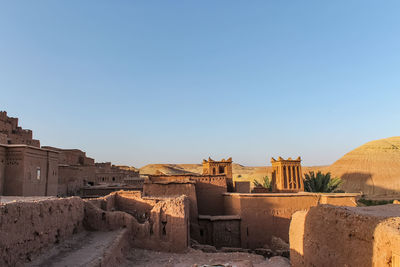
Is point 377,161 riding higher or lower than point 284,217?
higher

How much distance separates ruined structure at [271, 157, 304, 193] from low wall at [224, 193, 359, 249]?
5.83m

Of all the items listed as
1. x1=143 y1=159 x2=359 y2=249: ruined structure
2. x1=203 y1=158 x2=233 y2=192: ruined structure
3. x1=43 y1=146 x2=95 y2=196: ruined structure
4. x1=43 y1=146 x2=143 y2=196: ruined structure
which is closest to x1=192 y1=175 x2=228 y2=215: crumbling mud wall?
x1=143 y1=159 x2=359 y2=249: ruined structure

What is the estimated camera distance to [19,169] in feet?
40.0

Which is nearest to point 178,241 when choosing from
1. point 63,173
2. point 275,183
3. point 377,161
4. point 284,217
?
point 284,217

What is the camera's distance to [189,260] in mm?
9805

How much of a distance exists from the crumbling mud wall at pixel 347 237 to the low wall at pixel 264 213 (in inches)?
285

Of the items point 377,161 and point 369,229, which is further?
point 377,161

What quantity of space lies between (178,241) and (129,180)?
17.7 m

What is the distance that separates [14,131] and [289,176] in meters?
19.6

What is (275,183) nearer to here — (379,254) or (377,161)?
(379,254)

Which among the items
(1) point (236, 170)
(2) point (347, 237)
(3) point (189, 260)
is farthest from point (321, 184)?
(1) point (236, 170)

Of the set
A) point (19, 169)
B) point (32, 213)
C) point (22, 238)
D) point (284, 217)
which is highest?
point (19, 169)

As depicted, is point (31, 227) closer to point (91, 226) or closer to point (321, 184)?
point (91, 226)

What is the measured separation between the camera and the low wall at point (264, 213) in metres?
15.7
